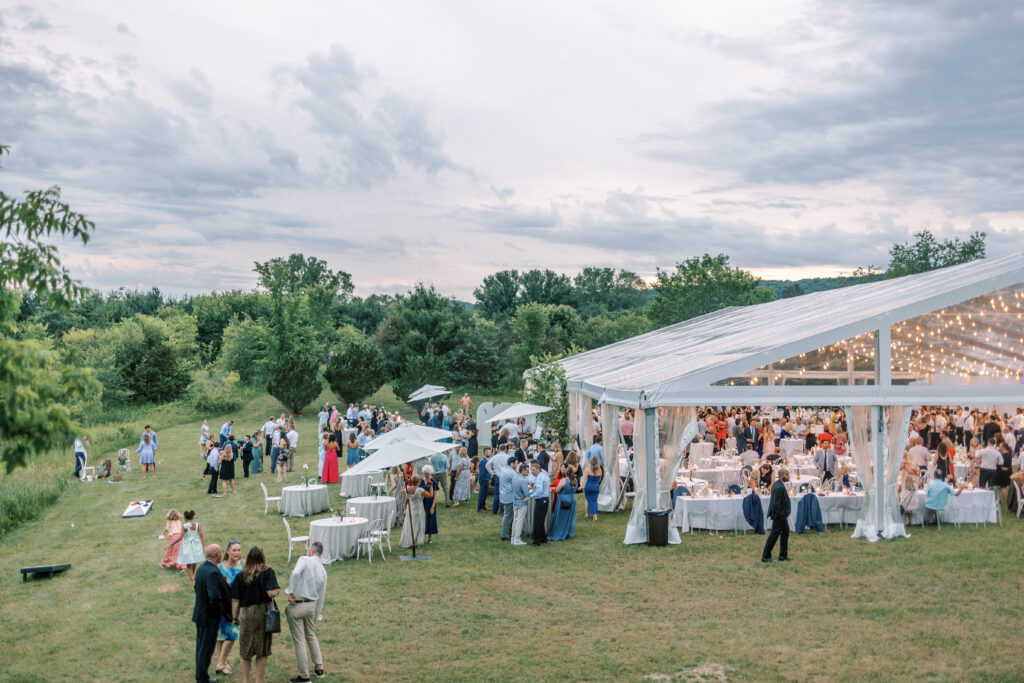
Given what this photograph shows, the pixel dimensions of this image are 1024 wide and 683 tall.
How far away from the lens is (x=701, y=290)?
161 ft

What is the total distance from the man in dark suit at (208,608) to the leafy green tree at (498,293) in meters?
64.6

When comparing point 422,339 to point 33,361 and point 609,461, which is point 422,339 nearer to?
point 609,461

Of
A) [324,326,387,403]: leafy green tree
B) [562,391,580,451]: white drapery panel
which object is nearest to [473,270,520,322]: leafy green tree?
[324,326,387,403]: leafy green tree

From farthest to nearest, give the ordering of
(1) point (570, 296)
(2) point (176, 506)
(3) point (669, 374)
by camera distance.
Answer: (1) point (570, 296)
(2) point (176, 506)
(3) point (669, 374)

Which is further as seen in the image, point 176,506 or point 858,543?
point 176,506

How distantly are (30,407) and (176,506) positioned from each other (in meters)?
14.5

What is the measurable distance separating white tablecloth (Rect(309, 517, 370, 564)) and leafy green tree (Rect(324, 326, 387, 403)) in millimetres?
26032

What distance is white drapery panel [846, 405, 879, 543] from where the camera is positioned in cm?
1337

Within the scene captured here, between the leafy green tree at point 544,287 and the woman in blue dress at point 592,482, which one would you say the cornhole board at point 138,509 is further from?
the leafy green tree at point 544,287

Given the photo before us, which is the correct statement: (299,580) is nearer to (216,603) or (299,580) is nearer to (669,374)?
(216,603)

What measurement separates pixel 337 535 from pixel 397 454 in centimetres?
168

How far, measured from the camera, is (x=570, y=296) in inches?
2928

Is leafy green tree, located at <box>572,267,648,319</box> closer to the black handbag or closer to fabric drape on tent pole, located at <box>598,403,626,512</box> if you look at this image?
fabric drape on tent pole, located at <box>598,403,626,512</box>

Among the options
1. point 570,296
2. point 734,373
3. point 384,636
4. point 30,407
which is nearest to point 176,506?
point 384,636
